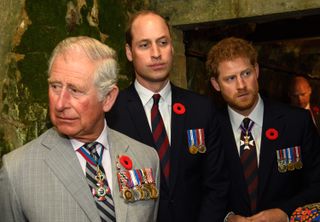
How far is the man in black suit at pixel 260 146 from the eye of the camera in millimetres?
2457

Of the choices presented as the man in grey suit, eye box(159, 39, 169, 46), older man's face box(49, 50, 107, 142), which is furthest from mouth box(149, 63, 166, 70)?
older man's face box(49, 50, 107, 142)

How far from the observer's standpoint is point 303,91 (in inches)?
207

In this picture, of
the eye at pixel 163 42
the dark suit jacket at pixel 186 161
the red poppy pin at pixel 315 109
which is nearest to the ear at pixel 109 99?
the dark suit jacket at pixel 186 161

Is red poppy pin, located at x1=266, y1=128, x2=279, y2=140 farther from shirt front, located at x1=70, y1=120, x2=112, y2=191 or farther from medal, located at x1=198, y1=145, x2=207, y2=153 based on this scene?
shirt front, located at x1=70, y1=120, x2=112, y2=191

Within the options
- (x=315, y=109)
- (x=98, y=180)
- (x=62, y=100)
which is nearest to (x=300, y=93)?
(x=315, y=109)

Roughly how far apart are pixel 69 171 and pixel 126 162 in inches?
10.1

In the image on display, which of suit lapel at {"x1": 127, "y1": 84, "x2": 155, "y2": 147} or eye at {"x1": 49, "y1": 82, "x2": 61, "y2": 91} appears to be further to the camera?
suit lapel at {"x1": 127, "y1": 84, "x2": 155, "y2": 147}

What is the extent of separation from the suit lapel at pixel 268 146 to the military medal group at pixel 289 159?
0.03 m

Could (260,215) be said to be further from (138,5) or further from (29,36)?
(138,5)

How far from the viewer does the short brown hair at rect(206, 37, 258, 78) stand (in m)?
2.58

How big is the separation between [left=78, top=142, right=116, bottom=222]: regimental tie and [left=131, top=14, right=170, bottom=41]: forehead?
2.61 ft

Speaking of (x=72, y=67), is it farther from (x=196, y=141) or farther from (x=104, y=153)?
(x=196, y=141)

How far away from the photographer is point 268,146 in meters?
2.49

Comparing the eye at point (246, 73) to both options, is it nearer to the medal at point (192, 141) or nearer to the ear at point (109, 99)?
the medal at point (192, 141)
